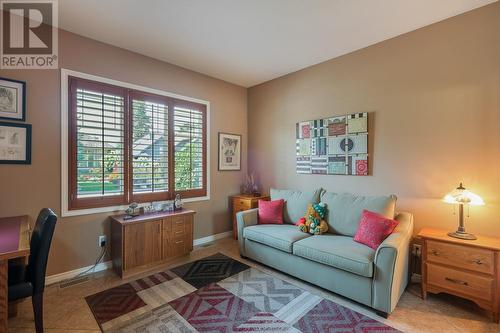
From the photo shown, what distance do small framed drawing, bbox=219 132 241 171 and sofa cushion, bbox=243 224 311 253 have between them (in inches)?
57.8

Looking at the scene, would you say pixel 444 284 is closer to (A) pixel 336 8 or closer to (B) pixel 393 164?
(B) pixel 393 164

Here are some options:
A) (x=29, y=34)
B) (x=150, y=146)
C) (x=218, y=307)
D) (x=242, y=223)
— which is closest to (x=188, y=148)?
(x=150, y=146)

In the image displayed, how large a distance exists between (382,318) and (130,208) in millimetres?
2941

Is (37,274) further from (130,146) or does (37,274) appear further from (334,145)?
(334,145)

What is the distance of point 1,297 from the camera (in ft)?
4.93

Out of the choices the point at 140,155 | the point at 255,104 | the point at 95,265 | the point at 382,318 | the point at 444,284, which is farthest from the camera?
the point at 255,104

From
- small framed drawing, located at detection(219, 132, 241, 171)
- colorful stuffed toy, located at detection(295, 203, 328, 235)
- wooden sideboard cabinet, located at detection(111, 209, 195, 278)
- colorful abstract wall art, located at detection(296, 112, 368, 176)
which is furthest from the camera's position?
small framed drawing, located at detection(219, 132, 241, 171)

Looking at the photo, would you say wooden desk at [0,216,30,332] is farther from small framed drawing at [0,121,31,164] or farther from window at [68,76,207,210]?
window at [68,76,207,210]

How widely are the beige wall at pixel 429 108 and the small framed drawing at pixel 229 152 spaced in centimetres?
154

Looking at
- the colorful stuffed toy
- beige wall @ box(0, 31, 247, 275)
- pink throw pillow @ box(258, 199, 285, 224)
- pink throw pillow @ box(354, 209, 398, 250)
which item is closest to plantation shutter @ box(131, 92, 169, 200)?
beige wall @ box(0, 31, 247, 275)

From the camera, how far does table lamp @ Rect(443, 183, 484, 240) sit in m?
2.24

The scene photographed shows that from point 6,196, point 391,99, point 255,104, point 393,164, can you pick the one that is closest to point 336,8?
point 391,99

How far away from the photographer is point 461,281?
7.04ft

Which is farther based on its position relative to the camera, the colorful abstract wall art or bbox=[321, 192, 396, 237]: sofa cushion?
the colorful abstract wall art
